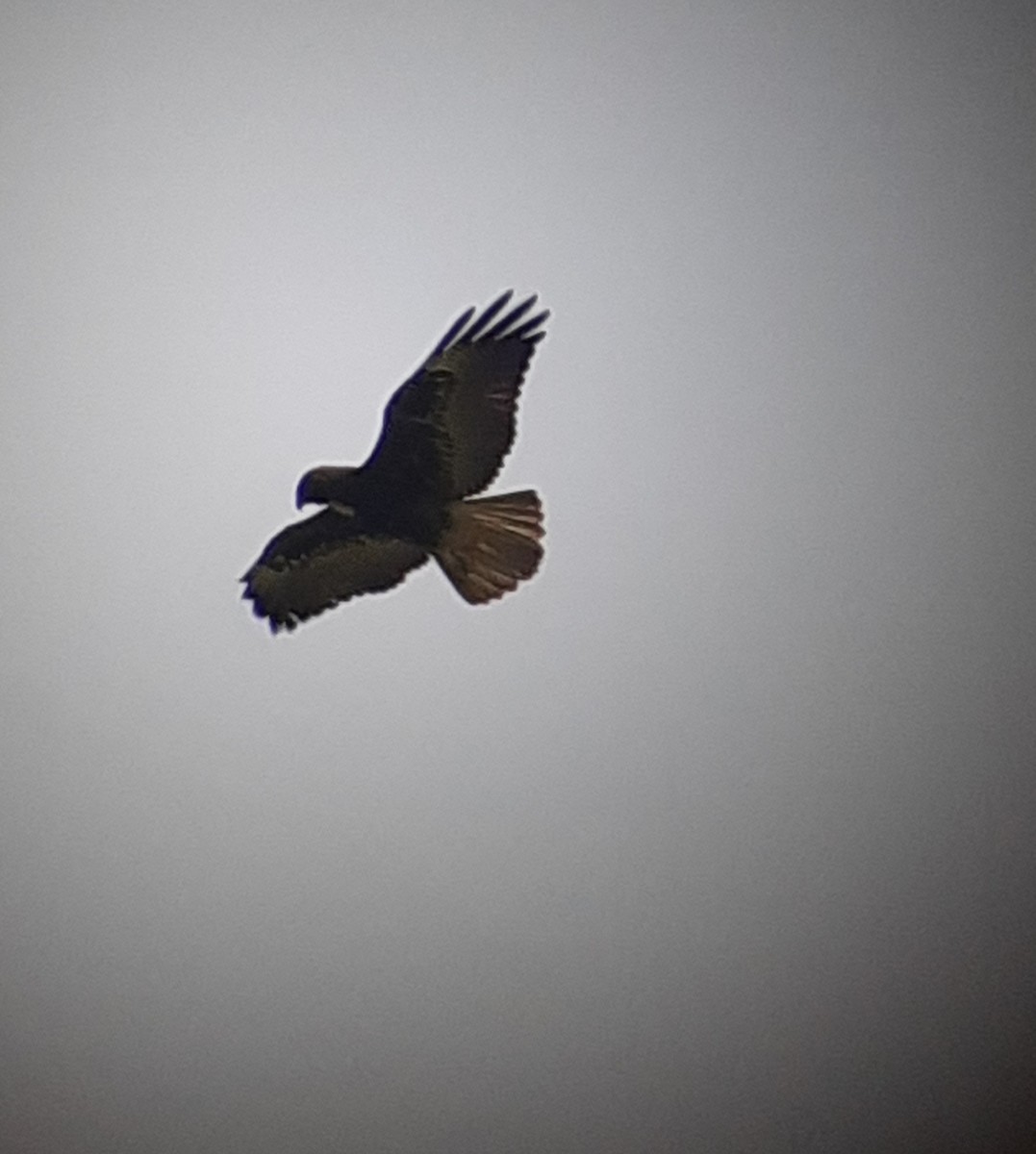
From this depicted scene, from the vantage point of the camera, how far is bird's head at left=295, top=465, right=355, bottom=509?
1.10 meters

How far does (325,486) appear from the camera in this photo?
1101 mm

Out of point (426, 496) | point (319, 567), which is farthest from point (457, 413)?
point (319, 567)

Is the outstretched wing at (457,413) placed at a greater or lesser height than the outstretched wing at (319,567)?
greater

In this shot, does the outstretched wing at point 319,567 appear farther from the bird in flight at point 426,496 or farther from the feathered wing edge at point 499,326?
the feathered wing edge at point 499,326

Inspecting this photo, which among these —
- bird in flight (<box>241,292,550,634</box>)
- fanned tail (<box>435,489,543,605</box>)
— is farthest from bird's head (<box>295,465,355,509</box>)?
fanned tail (<box>435,489,543,605</box>)

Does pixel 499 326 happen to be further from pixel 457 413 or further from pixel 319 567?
pixel 319 567

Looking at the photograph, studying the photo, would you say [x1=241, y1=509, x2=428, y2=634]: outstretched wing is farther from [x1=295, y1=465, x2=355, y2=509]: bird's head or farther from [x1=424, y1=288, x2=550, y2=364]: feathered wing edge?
[x1=424, y1=288, x2=550, y2=364]: feathered wing edge

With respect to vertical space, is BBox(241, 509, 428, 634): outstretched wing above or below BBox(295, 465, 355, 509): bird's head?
below

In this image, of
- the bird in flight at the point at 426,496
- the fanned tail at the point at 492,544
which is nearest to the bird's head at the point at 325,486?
the bird in flight at the point at 426,496

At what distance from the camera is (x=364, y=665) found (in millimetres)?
1172

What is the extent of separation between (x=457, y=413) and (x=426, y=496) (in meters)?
0.08

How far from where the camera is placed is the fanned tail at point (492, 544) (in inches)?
43.9

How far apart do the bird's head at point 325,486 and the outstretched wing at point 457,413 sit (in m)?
0.04

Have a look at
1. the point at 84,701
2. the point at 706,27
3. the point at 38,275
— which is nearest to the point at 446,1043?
the point at 84,701
